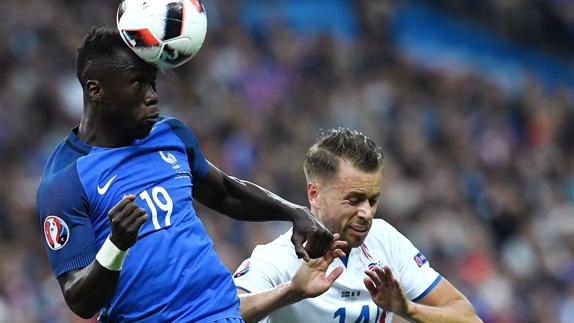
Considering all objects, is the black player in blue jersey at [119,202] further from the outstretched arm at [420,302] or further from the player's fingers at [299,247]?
the outstretched arm at [420,302]

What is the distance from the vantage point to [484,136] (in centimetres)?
1556

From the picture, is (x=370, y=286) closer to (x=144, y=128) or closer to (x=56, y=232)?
Answer: (x=144, y=128)

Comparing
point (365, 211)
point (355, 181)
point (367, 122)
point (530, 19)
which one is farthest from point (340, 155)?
point (530, 19)

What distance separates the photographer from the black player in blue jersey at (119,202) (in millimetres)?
4480

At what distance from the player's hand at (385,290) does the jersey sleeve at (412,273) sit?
55 cm

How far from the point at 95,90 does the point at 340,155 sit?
1444 millimetres

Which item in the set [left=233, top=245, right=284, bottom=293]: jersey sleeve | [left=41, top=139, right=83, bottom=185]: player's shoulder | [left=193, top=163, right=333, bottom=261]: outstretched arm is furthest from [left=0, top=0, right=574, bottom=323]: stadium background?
[left=41, top=139, right=83, bottom=185]: player's shoulder

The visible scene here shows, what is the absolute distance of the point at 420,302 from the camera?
5758mm

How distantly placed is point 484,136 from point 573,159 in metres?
1.41

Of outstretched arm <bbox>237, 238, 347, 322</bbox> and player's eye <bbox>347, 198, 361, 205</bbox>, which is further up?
player's eye <bbox>347, 198, 361, 205</bbox>

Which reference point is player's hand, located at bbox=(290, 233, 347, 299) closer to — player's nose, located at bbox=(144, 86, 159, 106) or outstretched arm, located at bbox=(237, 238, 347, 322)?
outstretched arm, located at bbox=(237, 238, 347, 322)

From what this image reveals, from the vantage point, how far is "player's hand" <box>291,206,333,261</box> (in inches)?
195

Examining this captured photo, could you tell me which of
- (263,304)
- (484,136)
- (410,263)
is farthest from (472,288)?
(263,304)

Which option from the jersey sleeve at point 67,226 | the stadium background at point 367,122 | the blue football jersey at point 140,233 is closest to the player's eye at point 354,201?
the blue football jersey at point 140,233
